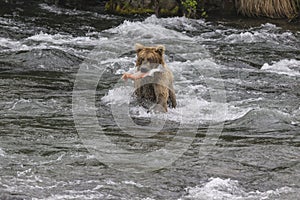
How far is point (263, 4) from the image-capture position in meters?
19.0

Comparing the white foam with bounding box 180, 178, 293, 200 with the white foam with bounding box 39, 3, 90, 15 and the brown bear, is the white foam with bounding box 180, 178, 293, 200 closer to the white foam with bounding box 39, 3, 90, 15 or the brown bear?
the brown bear

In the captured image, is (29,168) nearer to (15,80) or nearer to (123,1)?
(15,80)

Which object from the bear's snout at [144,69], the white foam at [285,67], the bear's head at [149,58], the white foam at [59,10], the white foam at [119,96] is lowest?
the white foam at [59,10]

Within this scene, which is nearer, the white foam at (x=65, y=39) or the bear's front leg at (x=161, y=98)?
the bear's front leg at (x=161, y=98)

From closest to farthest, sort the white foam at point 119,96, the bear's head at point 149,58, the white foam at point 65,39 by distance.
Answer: the bear's head at point 149,58, the white foam at point 119,96, the white foam at point 65,39

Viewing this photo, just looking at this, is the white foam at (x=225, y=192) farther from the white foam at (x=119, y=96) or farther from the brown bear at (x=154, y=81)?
the white foam at (x=119, y=96)

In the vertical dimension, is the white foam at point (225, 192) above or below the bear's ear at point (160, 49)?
below

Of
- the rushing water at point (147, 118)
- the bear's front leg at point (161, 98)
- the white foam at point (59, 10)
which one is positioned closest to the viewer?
the rushing water at point (147, 118)

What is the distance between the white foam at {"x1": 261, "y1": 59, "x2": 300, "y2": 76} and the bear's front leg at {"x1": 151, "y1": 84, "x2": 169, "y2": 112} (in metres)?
3.71

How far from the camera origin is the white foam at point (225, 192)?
5.39 m

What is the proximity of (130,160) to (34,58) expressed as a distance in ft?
21.0

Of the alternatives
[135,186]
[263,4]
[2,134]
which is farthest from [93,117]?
[263,4]

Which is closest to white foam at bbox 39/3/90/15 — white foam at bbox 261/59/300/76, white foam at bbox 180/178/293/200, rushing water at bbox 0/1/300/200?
rushing water at bbox 0/1/300/200

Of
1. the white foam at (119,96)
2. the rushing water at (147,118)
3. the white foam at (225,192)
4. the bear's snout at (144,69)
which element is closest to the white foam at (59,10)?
the rushing water at (147,118)
